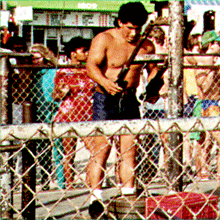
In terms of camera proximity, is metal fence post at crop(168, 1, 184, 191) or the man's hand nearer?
the man's hand

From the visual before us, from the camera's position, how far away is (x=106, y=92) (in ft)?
12.4

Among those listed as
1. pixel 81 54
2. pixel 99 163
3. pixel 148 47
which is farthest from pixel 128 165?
pixel 81 54

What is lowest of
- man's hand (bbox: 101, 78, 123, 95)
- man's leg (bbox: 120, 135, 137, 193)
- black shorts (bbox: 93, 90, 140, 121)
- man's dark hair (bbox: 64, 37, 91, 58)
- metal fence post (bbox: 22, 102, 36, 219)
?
man's leg (bbox: 120, 135, 137, 193)

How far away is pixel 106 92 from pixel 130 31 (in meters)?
0.68

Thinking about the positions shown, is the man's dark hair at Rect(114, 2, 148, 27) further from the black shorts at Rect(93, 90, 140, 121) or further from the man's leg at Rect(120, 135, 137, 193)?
the man's leg at Rect(120, 135, 137, 193)

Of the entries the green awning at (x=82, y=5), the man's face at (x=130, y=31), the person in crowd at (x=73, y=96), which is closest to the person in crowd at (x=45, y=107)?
the person in crowd at (x=73, y=96)

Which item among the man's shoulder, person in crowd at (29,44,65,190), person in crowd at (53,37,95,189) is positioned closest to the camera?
the man's shoulder

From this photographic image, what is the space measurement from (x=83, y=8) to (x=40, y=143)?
360 inches

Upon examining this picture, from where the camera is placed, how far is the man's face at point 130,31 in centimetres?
383

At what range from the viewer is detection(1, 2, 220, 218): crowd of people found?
3518mm

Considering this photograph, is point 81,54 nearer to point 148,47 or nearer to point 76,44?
point 76,44

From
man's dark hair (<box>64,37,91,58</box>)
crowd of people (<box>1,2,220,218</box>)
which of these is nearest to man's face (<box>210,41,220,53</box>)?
crowd of people (<box>1,2,220,218</box>)

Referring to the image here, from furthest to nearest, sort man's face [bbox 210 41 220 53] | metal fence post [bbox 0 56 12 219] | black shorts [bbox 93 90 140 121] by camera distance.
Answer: man's face [bbox 210 41 220 53]
black shorts [bbox 93 90 140 121]
metal fence post [bbox 0 56 12 219]

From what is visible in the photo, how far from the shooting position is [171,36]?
141 inches
